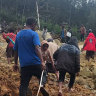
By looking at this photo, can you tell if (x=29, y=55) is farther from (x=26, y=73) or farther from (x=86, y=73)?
(x=86, y=73)

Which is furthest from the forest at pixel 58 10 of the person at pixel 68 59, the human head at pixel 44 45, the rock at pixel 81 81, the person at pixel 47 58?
the person at pixel 68 59

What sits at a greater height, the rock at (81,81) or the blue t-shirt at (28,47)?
the blue t-shirt at (28,47)

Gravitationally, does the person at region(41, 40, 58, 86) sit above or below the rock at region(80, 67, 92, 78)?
above

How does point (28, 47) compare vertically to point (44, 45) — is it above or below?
above

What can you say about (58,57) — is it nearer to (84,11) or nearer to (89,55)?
(89,55)

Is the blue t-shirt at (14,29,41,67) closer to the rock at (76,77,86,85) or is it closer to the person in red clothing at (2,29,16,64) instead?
the rock at (76,77,86,85)

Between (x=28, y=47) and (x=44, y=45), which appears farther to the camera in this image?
(x=44, y=45)

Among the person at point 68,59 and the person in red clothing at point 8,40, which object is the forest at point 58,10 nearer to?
the person in red clothing at point 8,40

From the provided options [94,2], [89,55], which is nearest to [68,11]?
[94,2]

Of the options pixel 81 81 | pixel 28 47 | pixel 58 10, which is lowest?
pixel 81 81

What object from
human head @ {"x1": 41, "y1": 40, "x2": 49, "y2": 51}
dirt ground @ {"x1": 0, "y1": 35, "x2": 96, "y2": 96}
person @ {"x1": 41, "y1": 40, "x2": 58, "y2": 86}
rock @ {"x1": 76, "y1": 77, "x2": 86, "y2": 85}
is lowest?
rock @ {"x1": 76, "y1": 77, "x2": 86, "y2": 85}

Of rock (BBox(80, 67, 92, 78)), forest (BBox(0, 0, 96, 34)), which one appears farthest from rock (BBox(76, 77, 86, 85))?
forest (BBox(0, 0, 96, 34))

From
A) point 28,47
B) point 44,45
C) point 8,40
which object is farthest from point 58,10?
point 28,47

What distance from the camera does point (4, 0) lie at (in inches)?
1527
